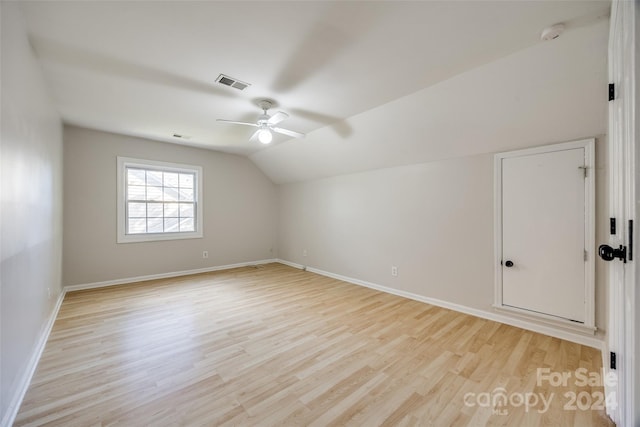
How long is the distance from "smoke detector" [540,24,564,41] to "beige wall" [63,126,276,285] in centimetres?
524

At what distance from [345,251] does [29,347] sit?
3.91m

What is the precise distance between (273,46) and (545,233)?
318 centimetres

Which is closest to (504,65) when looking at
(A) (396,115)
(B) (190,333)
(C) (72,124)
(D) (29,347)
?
(A) (396,115)

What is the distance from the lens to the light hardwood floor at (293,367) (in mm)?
1562

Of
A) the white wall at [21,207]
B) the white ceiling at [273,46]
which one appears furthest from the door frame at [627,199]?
the white wall at [21,207]

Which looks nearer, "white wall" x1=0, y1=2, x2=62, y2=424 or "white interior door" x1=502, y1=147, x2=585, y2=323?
"white wall" x1=0, y1=2, x2=62, y2=424

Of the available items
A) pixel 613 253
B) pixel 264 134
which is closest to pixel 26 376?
pixel 264 134

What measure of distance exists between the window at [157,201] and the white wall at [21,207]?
1.83 metres

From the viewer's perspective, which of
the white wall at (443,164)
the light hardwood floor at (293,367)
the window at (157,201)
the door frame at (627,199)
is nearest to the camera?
the door frame at (627,199)

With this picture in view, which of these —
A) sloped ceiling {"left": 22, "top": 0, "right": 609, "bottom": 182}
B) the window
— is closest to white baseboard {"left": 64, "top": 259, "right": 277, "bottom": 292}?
the window

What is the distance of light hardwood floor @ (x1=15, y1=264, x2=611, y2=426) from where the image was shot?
1562mm

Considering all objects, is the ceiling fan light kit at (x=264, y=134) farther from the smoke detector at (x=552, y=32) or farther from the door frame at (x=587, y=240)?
the door frame at (x=587, y=240)

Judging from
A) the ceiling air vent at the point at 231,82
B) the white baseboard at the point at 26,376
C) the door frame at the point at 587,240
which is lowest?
the white baseboard at the point at 26,376

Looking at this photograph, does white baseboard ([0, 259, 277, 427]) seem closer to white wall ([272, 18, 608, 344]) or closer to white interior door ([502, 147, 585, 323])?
white wall ([272, 18, 608, 344])
